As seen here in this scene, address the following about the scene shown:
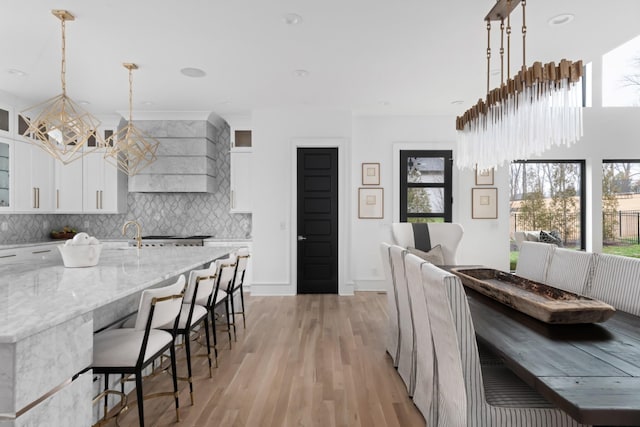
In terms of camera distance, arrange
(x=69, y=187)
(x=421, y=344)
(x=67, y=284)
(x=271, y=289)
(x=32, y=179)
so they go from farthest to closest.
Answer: (x=69, y=187), (x=271, y=289), (x=32, y=179), (x=421, y=344), (x=67, y=284)

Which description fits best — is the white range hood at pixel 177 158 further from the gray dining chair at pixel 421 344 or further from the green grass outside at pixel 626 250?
the green grass outside at pixel 626 250

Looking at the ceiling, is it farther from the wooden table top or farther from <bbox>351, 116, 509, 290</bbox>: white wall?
the wooden table top

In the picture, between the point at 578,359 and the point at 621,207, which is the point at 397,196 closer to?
the point at 621,207

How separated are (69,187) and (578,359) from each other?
6754 millimetres

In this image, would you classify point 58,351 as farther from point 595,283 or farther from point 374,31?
point 374,31

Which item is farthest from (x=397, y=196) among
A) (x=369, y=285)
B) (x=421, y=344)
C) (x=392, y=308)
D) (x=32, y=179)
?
(x=32, y=179)

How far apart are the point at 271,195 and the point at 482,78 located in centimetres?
321

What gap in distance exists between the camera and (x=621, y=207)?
19.8 feet

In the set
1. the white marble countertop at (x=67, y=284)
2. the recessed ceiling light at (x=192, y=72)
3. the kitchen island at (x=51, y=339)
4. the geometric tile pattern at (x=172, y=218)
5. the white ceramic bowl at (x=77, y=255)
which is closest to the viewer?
the kitchen island at (x=51, y=339)

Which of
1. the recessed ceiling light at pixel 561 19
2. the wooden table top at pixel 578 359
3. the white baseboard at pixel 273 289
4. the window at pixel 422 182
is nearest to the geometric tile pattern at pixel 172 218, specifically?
the white baseboard at pixel 273 289

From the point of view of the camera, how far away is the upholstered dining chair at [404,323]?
240cm

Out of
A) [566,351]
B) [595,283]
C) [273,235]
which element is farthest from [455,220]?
[566,351]

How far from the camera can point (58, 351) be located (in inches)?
54.8

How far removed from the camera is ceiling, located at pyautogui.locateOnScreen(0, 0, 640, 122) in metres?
2.85
